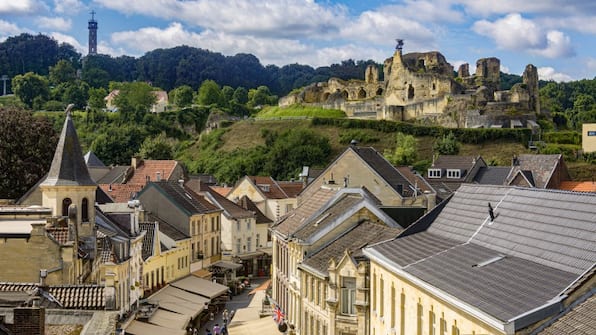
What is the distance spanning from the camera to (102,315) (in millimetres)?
20234

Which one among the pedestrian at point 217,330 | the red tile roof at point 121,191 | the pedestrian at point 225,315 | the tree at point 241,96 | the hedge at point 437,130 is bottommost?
the pedestrian at point 225,315

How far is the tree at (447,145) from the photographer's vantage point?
383ft

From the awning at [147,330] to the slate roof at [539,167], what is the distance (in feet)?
131

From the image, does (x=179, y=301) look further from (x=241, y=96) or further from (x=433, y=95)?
(x=241, y=96)

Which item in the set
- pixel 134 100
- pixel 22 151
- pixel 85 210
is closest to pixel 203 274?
pixel 22 151

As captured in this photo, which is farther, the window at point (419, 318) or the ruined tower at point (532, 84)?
the ruined tower at point (532, 84)

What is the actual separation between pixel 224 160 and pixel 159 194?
218ft

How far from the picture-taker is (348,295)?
101ft

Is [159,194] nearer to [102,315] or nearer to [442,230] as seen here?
[442,230]

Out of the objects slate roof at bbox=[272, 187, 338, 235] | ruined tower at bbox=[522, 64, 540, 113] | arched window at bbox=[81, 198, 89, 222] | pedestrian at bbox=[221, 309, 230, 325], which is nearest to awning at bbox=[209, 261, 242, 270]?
pedestrian at bbox=[221, 309, 230, 325]

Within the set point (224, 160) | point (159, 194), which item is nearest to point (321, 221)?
point (159, 194)

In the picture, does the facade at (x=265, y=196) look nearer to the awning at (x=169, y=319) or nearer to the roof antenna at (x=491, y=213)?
the awning at (x=169, y=319)

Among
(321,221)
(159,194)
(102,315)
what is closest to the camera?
(102,315)

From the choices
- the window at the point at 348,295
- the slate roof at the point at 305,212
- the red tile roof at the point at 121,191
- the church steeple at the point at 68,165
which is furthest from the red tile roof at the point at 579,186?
the church steeple at the point at 68,165
